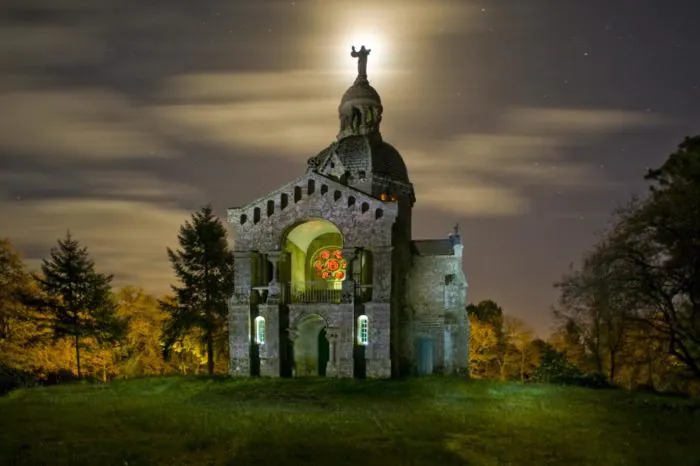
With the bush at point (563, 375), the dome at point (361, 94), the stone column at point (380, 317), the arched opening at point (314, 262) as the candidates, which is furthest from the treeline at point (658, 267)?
the dome at point (361, 94)

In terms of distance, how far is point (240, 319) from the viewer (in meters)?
40.8

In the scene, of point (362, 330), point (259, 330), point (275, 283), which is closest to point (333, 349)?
point (362, 330)

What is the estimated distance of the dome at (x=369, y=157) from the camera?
48531 millimetres

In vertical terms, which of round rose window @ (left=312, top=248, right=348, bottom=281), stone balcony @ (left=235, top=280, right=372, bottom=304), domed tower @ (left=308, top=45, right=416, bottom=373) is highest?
domed tower @ (left=308, top=45, right=416, bottom=373)

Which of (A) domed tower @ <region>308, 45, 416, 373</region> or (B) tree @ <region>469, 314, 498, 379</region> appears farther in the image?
(B) tree @ <region>469, 314, 498, 379</region>

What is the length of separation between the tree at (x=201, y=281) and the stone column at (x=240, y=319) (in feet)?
24.0

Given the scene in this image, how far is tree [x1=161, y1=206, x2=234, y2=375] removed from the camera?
4788 centimetres

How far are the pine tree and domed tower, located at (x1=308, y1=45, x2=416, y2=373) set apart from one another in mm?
18271

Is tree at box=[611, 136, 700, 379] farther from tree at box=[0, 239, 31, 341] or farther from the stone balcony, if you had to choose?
tree at box=[0, 239, 31, 341]

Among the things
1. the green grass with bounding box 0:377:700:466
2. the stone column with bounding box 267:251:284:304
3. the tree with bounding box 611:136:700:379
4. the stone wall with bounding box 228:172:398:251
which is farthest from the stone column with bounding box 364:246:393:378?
the tree with bounding box 611:136:700:379

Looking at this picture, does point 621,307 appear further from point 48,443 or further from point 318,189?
point 48,443

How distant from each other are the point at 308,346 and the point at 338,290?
4558mm

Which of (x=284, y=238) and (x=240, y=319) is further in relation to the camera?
(x=284, y=238)

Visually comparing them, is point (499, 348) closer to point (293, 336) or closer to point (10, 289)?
point (293, 336)
